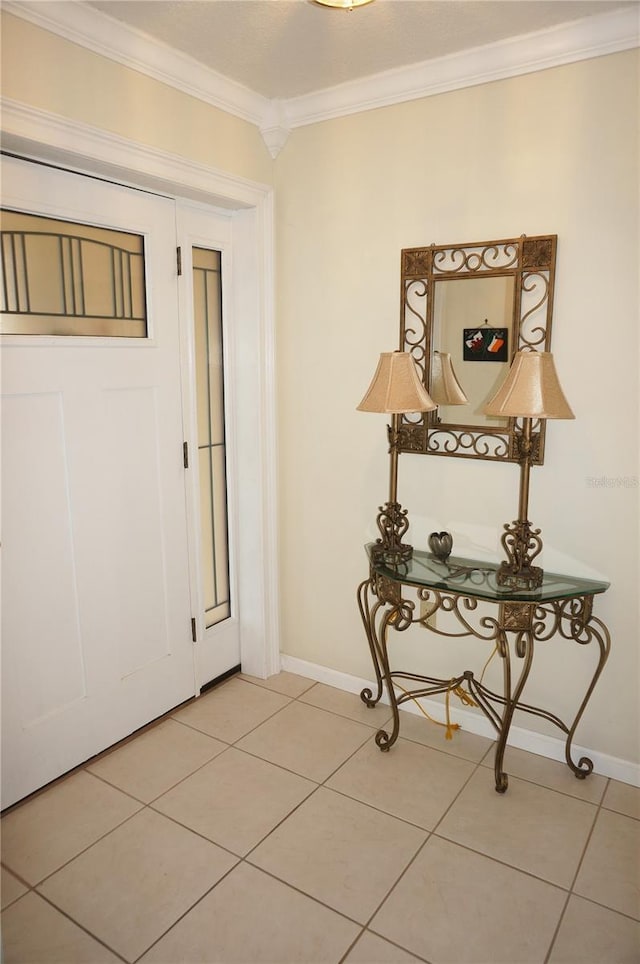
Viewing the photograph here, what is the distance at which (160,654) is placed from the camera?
8.99 ft

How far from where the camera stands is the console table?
7.34 ft

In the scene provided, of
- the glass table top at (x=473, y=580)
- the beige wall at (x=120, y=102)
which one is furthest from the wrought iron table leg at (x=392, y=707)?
the beige wall at (x=120, y=102)

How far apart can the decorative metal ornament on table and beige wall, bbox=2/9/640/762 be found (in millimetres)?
132

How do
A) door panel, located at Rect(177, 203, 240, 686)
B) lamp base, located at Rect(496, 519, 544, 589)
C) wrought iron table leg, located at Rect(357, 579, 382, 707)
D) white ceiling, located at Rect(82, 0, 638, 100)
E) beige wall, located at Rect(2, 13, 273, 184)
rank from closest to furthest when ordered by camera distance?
beige wall, located at Rect(2, 13, 273, 184)
white ceiling, located at Rect(82, 0, 638, 100)
lamp base, located at Rect(496, 519, 544, 589)
wrought iron table leg, located at Rect(357, 579, 382, 707)
door panel, located at Rect(177, 203, 240, 686)

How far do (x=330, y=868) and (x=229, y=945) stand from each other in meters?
0.38

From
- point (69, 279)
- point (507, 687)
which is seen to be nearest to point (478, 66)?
point (69, 279)

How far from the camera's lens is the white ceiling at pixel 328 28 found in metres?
2.00

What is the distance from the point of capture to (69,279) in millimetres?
2217

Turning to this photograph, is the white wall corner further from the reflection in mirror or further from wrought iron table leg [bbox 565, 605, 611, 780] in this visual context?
wrought iron table leg [bbox 565, 605, 611, 780]

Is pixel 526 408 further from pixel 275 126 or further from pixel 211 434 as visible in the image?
pixel 275 126

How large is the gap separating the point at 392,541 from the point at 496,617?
0.52 m

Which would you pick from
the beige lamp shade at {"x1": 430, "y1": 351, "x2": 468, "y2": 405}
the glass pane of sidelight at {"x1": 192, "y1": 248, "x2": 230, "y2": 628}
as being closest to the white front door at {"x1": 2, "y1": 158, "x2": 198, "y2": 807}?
the glass pane of sidelight at {"x1": 192, "y1": 248, "x2": 230, "y2": 628}

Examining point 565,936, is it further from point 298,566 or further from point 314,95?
point 314,95

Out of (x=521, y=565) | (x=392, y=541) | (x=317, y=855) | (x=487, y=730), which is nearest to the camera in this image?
(x=317, y=855)
